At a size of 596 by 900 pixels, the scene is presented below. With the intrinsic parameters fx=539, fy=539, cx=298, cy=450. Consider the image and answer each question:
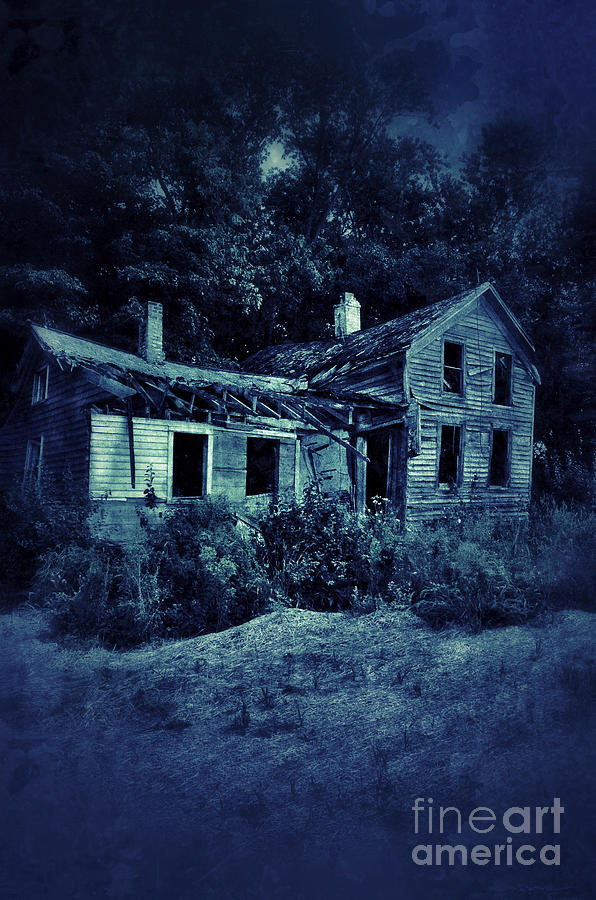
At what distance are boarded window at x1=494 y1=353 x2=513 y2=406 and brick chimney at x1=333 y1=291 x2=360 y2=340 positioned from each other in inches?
195

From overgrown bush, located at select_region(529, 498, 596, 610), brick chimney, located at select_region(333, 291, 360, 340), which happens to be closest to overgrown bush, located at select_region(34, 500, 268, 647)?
overgrown bush, located at select_region(529, 498, 596, 610)

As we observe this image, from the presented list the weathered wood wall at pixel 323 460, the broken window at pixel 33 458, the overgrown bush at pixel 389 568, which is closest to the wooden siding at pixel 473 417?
the weathered wood wall at pixel 323 460

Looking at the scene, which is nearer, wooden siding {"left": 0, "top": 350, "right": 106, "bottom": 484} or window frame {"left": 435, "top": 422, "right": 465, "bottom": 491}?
wooden siding {"left": 0, "top": 350, "right": 106, "bottom": 484}

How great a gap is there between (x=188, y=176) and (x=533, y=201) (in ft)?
14.7

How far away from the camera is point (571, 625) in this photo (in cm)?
482

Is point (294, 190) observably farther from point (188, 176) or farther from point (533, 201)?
point (533, 201)

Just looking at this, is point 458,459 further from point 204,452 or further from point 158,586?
point 158,586

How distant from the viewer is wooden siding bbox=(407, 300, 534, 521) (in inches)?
569

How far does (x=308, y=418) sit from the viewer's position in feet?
35.5

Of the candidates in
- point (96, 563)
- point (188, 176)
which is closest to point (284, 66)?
point (188, 176)

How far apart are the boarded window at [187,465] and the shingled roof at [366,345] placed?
3.98 m

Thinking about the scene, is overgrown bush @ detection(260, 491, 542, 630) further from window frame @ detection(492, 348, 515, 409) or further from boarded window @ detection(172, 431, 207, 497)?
window frame @ detection(492, 348, 515, 409)

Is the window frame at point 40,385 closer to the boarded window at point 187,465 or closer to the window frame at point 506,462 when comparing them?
the boarded window at point 187,465

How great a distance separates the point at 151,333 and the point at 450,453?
355 inches
